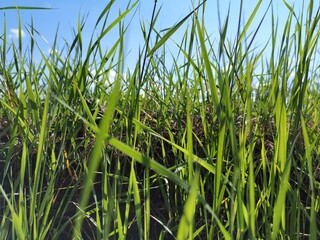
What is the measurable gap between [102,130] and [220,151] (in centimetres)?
25

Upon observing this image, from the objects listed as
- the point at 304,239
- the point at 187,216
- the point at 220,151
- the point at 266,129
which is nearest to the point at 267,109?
the point at 266,129

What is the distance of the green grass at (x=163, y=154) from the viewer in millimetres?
547

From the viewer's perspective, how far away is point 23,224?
625 mm

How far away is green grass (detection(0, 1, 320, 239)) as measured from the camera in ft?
1.80

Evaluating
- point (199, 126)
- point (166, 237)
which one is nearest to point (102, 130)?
point (166, 237)

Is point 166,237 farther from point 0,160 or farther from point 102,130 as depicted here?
point 102,130

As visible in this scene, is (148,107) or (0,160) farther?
(148,107)

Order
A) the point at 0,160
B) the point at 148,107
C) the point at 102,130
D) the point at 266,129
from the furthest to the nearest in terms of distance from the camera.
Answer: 1. the point at 148,107
2. the point at 266,129
3. the point at 0,160
4. the point at 102,130

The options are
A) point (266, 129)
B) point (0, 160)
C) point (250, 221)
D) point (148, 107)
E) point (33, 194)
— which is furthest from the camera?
point (148, 107)

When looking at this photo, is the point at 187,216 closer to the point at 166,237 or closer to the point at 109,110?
the point at 109,110

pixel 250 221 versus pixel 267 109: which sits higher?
pixel 267 109

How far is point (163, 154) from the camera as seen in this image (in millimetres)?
920

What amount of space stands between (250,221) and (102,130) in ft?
0.84

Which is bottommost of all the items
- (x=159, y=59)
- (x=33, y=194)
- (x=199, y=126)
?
(x=33, y=194)
